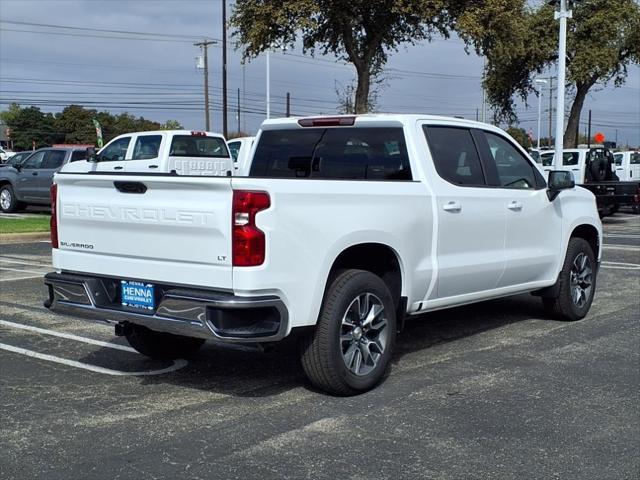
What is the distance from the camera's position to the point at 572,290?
7.76 metres

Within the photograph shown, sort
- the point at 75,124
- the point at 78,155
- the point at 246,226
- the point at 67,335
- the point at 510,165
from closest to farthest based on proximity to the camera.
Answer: the point at 246,226 → the point at 510,165 → the point at 67,335 → the point at 78,155 → the point at 75,124

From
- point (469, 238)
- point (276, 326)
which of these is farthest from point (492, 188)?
point (276, 326)

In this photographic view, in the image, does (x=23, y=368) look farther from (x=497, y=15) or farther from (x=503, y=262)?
(x=497, y=15)

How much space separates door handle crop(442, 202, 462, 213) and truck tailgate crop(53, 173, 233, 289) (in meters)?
2.03

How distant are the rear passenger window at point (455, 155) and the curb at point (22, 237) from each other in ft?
37.1

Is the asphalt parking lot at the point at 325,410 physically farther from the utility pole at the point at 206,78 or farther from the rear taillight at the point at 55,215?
the utility pole at the point at 206,78

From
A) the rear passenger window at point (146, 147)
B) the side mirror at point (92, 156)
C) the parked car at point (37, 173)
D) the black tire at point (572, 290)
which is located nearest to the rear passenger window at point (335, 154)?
the black tire at point (572, 290)

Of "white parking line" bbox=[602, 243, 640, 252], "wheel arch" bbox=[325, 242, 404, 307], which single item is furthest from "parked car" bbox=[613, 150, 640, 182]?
"wheel arch" bbox=[325, 242, 404, 307]

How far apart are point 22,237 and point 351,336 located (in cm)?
1188

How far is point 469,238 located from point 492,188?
0.60 meters

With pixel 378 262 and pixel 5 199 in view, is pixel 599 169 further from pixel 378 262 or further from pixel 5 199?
pixel 378 262

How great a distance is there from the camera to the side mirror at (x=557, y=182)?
7.14 metres

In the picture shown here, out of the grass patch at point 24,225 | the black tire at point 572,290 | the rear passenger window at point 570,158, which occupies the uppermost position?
the rear passenger window at point 570,158

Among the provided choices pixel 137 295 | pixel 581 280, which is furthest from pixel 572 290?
pixel 137 295
